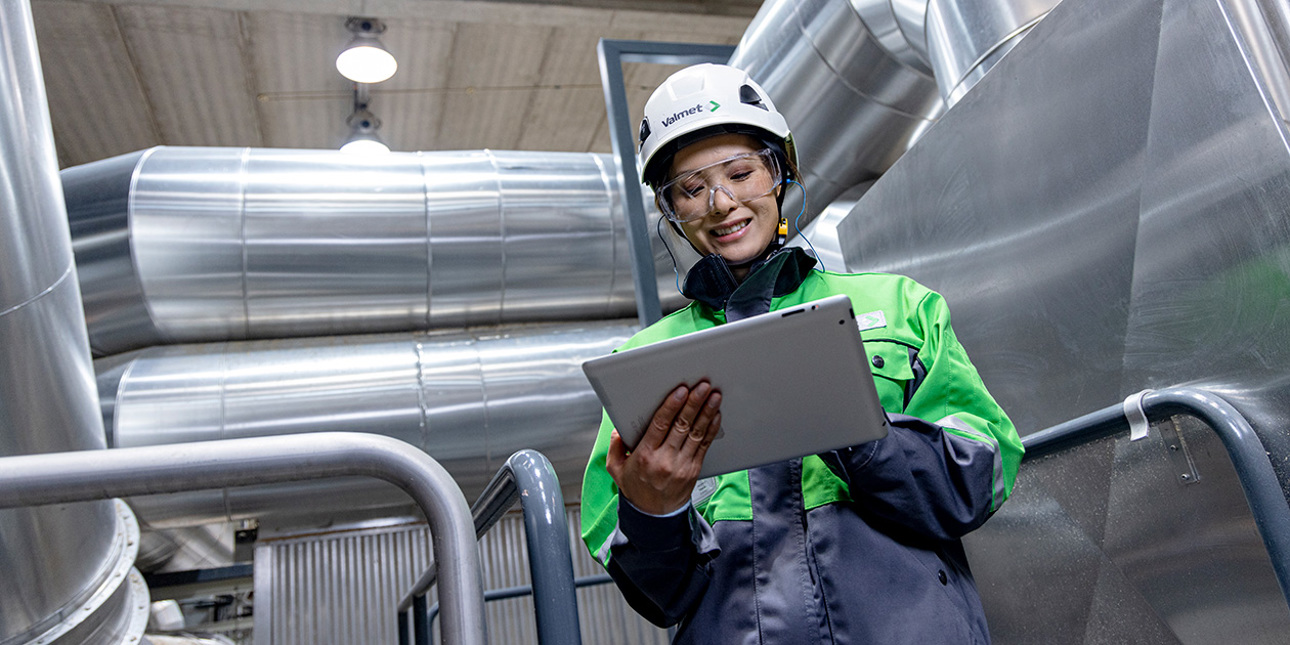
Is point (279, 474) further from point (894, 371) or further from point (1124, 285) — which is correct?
point (1124, 285)

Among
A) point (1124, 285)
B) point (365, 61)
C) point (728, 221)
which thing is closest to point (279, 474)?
point (728, 221)

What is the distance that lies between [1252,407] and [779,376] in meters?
0.62

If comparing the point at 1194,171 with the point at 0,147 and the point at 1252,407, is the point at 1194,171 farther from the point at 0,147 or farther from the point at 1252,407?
the point at 0,147

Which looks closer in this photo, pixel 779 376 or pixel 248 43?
pixel 779 376

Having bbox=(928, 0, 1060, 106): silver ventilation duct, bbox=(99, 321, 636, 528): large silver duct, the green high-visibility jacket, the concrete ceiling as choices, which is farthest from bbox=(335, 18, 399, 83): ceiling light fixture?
the green high-visibility jacket

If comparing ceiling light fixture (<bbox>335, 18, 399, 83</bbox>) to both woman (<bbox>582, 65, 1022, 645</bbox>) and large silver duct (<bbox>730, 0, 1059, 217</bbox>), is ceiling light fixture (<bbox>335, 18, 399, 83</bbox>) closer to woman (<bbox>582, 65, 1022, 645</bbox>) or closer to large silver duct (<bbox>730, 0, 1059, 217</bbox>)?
large silver duct (<bbox>730, 0, 1059, 217</bbox>)

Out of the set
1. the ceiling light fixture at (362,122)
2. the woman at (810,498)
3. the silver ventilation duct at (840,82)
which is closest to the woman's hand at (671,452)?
the woman at (810,498)

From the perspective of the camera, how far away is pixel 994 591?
5.96 ft

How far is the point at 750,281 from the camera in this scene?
4.16ft

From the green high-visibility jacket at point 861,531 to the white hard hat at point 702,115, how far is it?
0.35 metres

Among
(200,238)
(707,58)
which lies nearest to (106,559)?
(200,238)

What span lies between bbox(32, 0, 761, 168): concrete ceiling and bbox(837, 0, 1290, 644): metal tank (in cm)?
389

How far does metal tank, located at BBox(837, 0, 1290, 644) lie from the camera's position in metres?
1.14

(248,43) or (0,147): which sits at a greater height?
(248,43)
